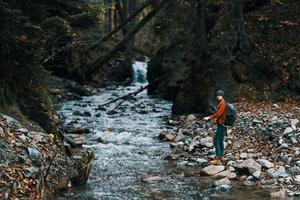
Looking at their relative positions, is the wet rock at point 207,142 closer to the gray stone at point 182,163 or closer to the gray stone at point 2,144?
the gray stone at point 182,163

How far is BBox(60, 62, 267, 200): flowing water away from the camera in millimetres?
10938

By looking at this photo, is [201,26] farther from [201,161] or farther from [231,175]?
[231,175]

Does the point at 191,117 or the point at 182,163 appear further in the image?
the point at 191,117

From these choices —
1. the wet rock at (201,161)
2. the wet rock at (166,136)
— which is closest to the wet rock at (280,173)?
the wet rock at (201,161)

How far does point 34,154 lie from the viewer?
10102mm

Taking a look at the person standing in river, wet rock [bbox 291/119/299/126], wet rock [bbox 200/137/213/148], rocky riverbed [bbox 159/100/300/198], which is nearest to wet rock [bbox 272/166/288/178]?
rocky riverbed [bbox 159/100/300/198]

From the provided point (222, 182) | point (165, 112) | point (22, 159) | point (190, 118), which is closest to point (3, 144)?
point (22, 159)

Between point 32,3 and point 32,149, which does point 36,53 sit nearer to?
point 32,3

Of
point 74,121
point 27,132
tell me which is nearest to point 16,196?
point 27,132

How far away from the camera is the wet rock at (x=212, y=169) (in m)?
12.7

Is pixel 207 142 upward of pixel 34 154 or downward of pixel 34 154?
downward

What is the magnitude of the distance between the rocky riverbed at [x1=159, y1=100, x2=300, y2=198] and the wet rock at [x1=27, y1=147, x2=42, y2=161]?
4194 mm

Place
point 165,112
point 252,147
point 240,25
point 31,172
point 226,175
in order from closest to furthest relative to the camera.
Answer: point 31,172, point 226,175, point 252,147, point 240,25, point 165,112

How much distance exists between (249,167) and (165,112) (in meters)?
10.9
